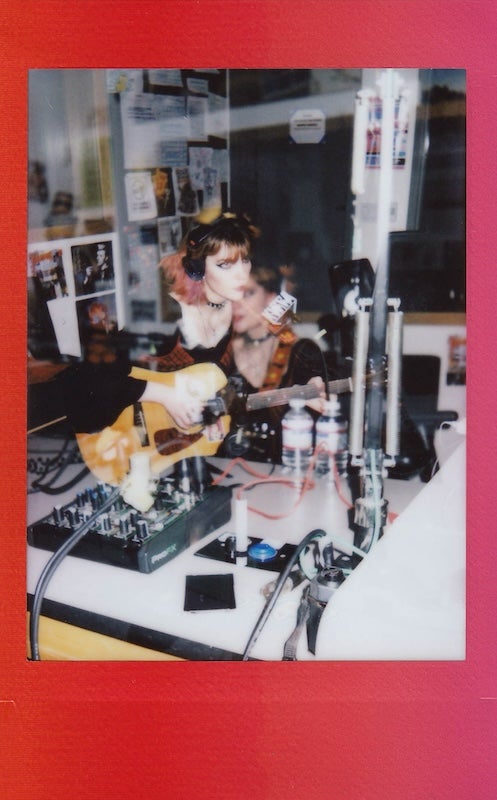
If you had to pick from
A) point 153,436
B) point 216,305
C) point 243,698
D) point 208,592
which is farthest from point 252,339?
point 243,698

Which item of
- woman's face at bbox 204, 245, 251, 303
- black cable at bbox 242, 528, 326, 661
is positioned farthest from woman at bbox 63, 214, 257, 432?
black cable at bbox 242, 528, 326, 661

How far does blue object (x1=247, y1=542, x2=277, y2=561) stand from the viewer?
1087 millimetres

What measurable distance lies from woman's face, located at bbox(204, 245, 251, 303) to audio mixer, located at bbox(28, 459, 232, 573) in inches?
18.9

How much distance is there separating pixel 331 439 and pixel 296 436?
9cm

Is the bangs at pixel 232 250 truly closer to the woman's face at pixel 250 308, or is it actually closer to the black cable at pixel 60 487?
the woman's face at pixel 250 308

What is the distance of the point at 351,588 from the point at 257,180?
1.16 meters

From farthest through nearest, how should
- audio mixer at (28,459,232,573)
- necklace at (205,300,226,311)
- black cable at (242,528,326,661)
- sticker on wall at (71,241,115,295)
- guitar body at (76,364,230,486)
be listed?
necklace at (205,300,226,311) → guitar body at (76,364,230,486) → sticker on wall at (71,241,115,295) → audio mixer at (28,459,232,573) → black cable at (242,528,326,661)

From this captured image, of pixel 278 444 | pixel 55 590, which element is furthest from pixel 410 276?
pixel 55 590

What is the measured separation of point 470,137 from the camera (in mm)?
977

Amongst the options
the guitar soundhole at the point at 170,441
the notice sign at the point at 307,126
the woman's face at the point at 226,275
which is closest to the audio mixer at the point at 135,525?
the guitar soundhole at the point at 170,441

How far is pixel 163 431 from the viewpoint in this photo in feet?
4.38

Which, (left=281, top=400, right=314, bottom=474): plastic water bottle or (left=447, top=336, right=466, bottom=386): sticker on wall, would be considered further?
(left=281, top=400, right=314, bottom=474): plastic water bottle

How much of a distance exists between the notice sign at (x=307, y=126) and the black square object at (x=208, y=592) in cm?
→ 106

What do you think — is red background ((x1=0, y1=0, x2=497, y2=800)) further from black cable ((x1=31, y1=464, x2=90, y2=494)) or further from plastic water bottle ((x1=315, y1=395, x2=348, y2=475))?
plastic water bottle ((x1=315, y1=395, x2=348, y2=475))
